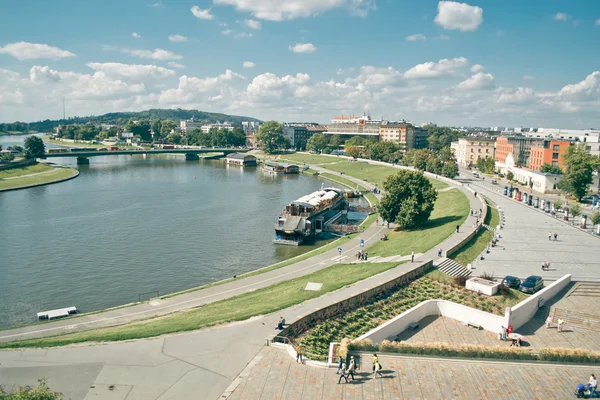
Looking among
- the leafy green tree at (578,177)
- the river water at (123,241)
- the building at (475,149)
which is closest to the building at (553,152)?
the leafy green tree at (578,177)

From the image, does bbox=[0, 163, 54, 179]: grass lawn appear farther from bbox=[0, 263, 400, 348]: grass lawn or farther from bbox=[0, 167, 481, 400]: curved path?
bbox=[0, 167, 481, 400]: curved path

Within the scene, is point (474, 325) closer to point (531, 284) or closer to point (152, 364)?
point (531, 284)

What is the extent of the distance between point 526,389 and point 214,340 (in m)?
15.9

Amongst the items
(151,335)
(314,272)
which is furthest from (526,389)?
(314,272)

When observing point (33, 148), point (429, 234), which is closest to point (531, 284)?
point (429, 234)

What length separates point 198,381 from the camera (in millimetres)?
20484

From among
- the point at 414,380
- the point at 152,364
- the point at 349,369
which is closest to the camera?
the point at 349,369

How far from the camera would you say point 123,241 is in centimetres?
5706

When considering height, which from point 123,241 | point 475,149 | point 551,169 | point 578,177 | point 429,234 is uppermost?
point 475,149

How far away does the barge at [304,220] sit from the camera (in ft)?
191

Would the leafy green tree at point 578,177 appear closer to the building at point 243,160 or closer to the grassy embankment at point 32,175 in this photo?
the grassy embankment at point 32,175

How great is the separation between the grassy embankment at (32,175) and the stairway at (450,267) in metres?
99.0

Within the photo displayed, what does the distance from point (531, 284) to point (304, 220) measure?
3101 cm

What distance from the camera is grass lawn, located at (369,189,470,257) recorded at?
46.9 meters
